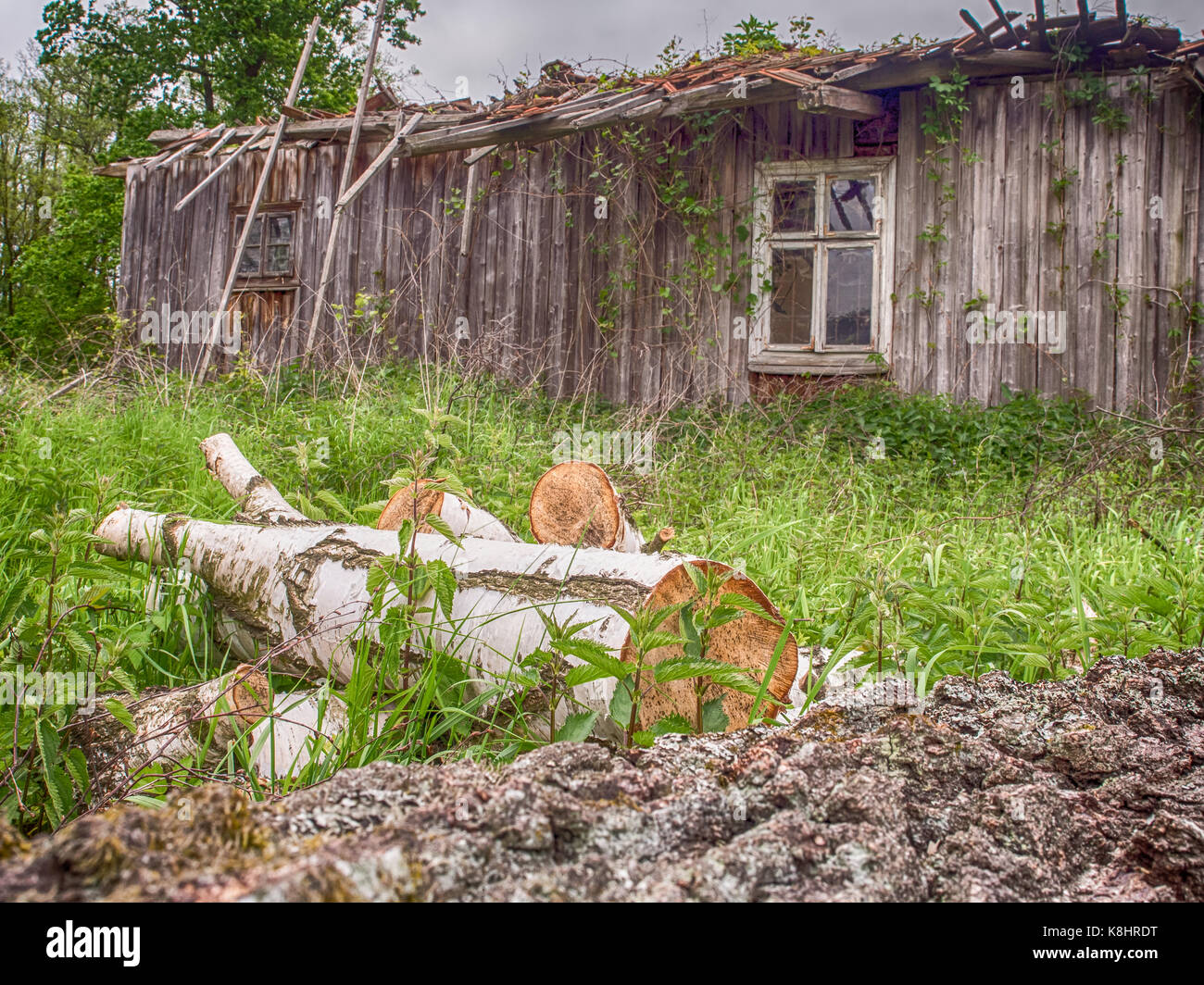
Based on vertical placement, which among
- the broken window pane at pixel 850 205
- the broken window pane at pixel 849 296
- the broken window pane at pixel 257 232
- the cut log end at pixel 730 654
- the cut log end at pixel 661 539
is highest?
the broken window pane at pixel 257 232

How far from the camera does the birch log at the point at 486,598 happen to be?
197 cm

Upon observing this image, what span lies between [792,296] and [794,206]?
34.5 inches

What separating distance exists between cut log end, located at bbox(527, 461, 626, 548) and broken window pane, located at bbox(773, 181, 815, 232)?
224 inches

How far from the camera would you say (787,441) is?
23.4ft

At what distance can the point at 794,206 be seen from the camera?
827cm

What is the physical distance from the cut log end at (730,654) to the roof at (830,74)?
6121 mm

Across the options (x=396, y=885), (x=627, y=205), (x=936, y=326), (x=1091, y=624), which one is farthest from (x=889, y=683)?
(x=627, y=205)

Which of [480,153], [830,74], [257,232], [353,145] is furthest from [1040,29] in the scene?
[257,232]

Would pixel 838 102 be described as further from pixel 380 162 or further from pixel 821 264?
pixel 380 162

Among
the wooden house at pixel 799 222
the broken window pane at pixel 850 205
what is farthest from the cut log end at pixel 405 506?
the broken window pane at pixel 850 205

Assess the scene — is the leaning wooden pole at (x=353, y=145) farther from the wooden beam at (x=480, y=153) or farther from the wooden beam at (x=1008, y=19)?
the wooden beam at (x=1008, y=19)

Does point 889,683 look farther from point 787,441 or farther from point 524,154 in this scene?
point 524,154

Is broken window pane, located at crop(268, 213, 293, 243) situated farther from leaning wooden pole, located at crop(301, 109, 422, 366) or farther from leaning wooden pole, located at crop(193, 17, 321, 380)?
leaning wooden pole, located at crop(301, 109, 422, 366)

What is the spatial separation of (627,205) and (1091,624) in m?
7.26
